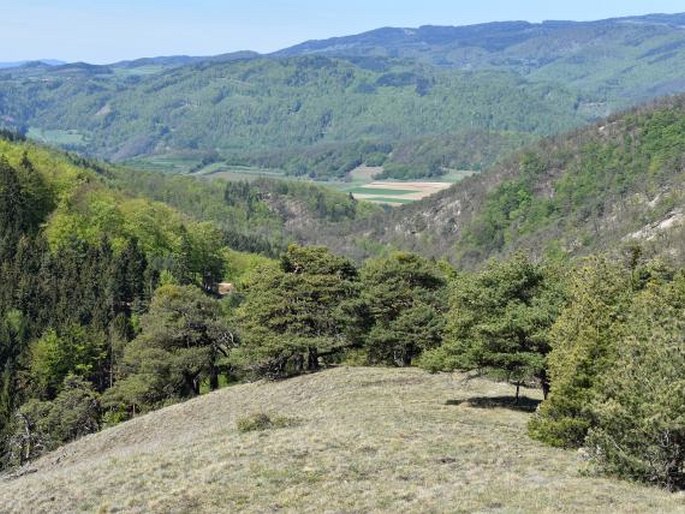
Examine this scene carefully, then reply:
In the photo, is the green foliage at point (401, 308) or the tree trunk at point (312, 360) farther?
the tree trunk at point (312, 360)

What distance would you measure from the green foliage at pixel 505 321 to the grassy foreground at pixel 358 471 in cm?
288

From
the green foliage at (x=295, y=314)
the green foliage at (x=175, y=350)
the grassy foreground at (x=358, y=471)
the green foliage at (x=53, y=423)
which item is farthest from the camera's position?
the green foliage at (x=53, y=423)

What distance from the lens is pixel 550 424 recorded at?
34188 millimetres

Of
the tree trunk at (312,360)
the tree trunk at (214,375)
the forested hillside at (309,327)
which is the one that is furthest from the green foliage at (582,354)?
the tree trunk at (214,375)

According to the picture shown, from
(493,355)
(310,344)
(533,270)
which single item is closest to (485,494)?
(493,355)

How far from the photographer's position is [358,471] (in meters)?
29.8

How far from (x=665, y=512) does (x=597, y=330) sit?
37.3 feet

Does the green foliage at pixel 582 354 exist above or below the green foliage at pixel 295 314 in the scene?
above

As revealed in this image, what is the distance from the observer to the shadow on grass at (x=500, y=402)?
45.9 m

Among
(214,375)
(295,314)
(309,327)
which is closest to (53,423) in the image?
(214,375)

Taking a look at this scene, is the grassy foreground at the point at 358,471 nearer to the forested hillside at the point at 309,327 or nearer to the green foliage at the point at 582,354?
the green foliage at the point at 582,354

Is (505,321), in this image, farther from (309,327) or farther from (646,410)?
(309,327)

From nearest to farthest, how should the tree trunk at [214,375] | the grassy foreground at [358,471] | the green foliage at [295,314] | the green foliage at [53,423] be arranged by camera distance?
the grassy foreground at [358,471] < the green foliage at [295,314] < the green foliage at [53,423] < the tree trunk at [214,375]

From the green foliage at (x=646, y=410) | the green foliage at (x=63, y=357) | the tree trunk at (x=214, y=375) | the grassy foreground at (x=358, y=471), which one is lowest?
the green foliage at (x=63, y=357)
